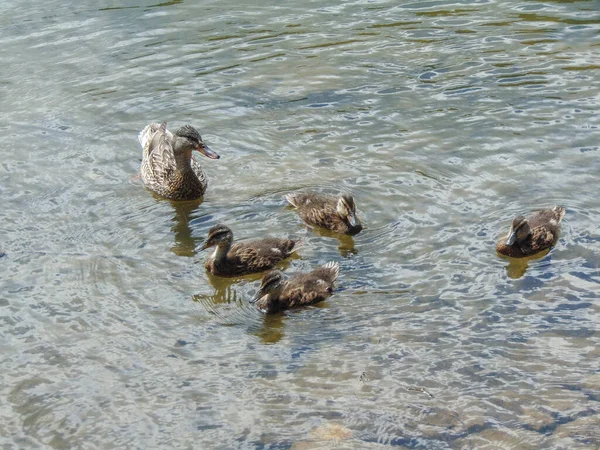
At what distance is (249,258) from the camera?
8.59m

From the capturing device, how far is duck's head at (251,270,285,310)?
26.0ft

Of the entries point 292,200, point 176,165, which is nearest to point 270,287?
point 292,200

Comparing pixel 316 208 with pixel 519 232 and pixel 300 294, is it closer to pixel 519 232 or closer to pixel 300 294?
pixel 300 294

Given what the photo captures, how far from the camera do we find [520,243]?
8398mm

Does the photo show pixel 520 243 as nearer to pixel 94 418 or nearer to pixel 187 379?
pixel 187 379

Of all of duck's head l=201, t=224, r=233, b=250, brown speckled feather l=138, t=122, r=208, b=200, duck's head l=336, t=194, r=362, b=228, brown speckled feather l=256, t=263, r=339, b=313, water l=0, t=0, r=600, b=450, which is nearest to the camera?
water l=0, t=0, r=600, b=450

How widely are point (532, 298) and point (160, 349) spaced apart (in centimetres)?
287

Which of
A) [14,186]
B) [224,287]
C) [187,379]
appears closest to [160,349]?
[187,379]

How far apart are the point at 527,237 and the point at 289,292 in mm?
2083

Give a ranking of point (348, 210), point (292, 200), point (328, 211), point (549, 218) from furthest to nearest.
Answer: point (292, 200) → point (328, 211) → point (348, 210) → point (549, 218)

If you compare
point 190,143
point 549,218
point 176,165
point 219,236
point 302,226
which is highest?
point 190,143

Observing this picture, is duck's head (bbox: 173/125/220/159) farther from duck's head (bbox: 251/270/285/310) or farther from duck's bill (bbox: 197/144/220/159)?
duck's head (bbox: 251/270/285/310)

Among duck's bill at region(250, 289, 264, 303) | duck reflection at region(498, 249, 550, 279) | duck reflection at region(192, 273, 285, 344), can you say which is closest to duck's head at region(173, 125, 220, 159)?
duck reflection at region(192, 273, 285, 344)

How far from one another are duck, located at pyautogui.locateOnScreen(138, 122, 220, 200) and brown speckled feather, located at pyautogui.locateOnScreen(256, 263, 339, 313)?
8.27 ft
